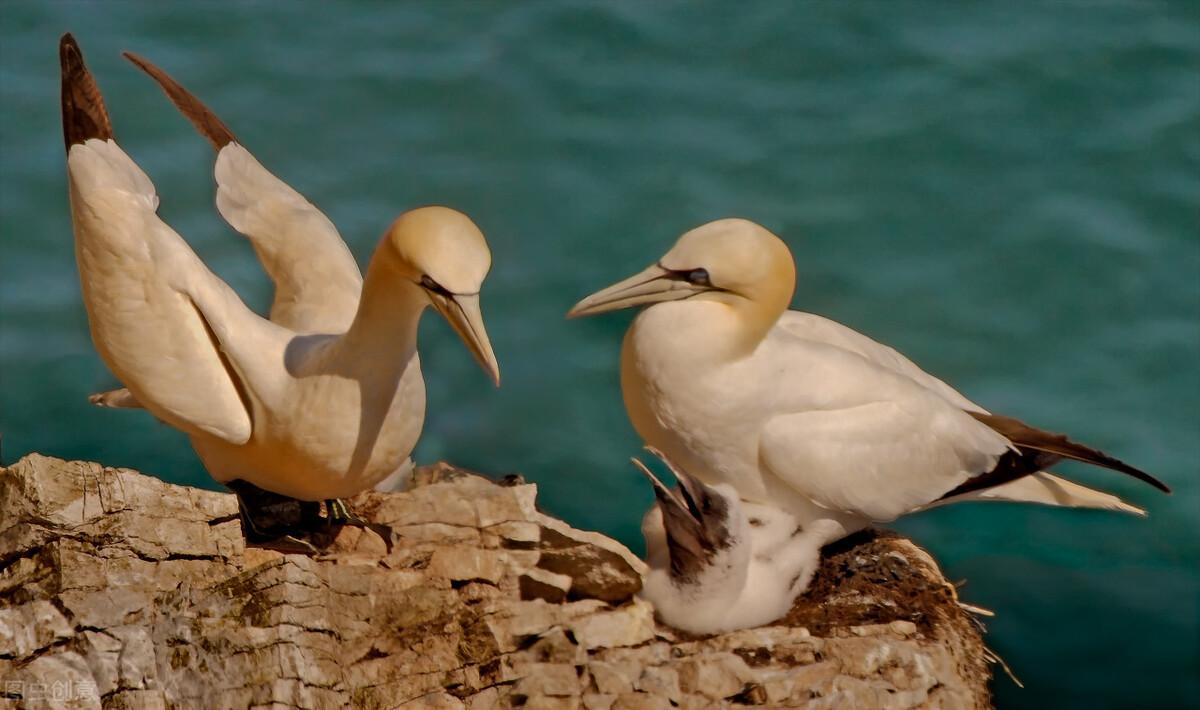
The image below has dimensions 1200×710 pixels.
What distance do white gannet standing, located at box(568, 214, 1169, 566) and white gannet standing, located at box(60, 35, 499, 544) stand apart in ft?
3.11

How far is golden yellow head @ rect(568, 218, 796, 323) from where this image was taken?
5934mm

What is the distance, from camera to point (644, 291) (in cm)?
604

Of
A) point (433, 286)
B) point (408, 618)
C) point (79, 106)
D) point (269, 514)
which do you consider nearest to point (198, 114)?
point (79, 106)

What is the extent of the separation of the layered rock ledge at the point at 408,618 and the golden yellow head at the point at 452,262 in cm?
101

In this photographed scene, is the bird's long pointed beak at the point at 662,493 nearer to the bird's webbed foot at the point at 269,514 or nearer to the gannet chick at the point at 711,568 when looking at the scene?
the gannet chick at the point at 711,568

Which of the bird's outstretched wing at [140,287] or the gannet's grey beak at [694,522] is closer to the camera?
the bird's outstretched wing at [140,287]

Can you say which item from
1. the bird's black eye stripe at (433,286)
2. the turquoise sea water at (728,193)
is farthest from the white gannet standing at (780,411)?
the turquoise sea water at (728,193)

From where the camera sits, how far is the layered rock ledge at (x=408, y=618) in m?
4.85

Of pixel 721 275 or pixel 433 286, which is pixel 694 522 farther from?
pixel 433 286

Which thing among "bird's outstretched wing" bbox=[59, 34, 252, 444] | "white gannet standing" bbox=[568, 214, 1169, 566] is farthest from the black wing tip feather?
"bird's outstretched wing" bbox=[59, 34, 252, 444]

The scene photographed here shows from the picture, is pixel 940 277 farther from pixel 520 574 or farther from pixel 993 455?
pixel 520 574

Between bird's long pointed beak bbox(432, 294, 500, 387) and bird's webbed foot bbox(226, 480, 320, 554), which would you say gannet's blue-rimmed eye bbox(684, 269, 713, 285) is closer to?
bird's long pointed beak bbox(432, 294, 500, 387)

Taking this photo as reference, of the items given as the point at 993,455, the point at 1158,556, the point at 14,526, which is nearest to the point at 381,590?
the point at 14,526

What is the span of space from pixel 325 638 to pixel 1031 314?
583 cm
